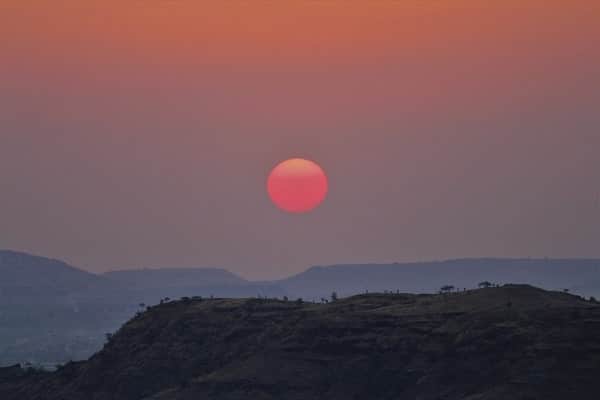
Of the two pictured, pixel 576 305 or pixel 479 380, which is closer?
pixel 479 380

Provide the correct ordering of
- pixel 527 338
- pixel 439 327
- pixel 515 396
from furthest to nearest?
pixel 439 327 → pixel 527 338 → pixel 515 396

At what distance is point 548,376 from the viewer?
541 ft

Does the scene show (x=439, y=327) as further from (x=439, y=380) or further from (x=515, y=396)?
(x=515, y=396)

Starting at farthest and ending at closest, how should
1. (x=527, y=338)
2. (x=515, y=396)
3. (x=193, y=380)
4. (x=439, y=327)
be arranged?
1. (x=193, y=380)
2. (x=439, y=327)
3. (x=527, y=338)
4. (x=515, y=396)

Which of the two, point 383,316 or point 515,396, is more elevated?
point 383,316

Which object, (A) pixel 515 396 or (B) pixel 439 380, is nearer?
(A) pixel 515 396

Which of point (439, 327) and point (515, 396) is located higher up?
point (439, 327)

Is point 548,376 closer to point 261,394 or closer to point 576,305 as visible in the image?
point 576,305

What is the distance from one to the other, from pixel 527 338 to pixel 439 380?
1200cm

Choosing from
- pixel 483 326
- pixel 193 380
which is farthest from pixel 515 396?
pixel 193 380

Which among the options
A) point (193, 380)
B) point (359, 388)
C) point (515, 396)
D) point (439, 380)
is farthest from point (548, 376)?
point (193, 380)

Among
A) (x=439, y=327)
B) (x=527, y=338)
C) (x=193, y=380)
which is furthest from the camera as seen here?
(x=193, y=380)

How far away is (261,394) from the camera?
184 metres

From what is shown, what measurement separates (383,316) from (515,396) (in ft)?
115
